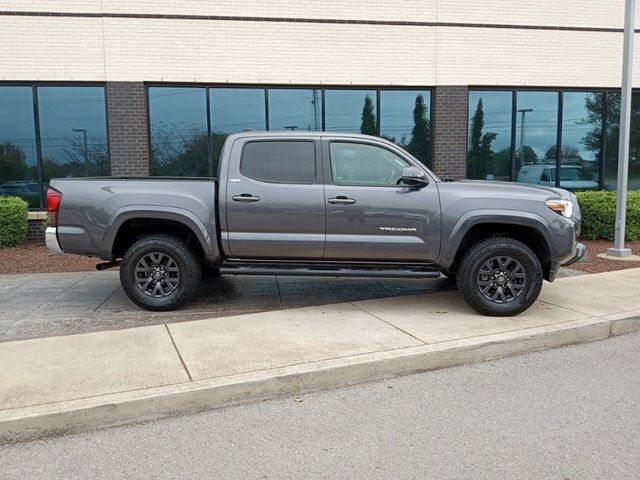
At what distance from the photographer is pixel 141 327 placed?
553 cm

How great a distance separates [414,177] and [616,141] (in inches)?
381

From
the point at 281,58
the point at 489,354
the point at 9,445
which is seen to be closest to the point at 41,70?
→ the point at 281,58

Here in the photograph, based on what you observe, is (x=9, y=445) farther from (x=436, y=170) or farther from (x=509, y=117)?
(x=509, y=117)

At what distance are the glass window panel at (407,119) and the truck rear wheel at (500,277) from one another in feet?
21.5

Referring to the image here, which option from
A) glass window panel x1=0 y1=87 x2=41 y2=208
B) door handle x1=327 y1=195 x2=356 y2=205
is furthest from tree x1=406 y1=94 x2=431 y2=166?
glass window panel x1=0 y1=87 x2=41 y2=208

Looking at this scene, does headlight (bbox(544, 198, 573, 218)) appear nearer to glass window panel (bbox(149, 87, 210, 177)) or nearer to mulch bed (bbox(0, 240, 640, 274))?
mulch bed (bbox(0, 240, 640, 274))

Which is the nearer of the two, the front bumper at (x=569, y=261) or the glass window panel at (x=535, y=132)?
the front bumper at (x=569, y=261)

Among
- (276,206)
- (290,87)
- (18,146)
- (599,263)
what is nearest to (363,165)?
(276,206)

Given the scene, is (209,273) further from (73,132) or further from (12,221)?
(73,132)

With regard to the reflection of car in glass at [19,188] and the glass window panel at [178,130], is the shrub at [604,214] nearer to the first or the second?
the glass window panel at [178,130]

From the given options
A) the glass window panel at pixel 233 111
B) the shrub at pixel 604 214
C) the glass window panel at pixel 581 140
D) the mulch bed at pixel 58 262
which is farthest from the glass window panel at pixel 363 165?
the glass window panel at pixel 581 140

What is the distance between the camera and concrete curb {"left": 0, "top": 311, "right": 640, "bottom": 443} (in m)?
3.62

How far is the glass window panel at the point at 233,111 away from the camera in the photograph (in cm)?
1138

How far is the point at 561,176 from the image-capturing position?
12.9 meters
